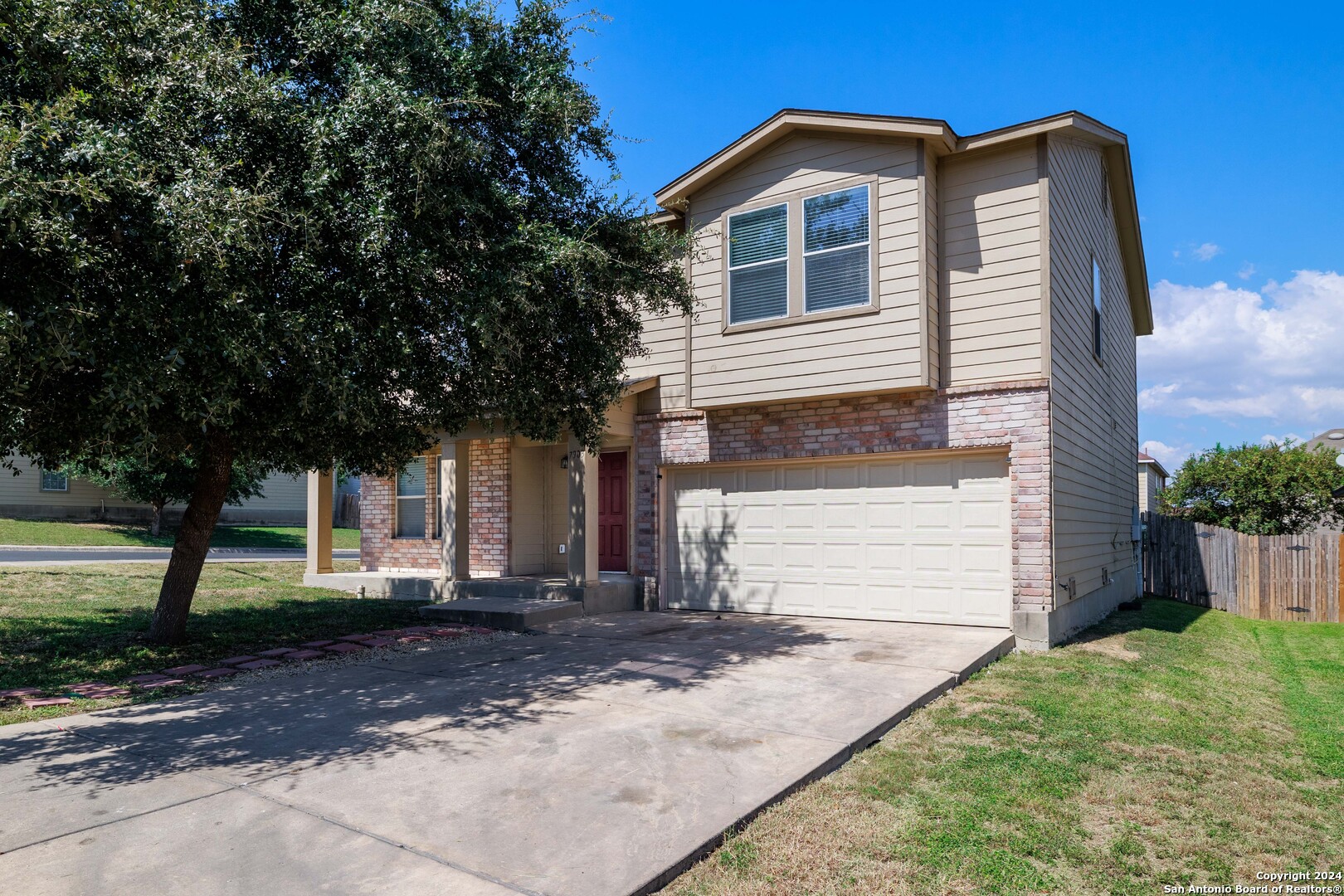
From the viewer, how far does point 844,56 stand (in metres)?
12.4

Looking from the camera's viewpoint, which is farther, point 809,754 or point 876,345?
point 876,345

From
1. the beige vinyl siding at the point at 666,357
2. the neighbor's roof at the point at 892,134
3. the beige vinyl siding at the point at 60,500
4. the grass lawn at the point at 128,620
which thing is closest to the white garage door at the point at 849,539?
the beige vinyl siding at the point at 666,357

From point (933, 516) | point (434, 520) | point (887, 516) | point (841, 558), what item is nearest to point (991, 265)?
point (933, 516)

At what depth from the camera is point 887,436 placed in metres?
10.3

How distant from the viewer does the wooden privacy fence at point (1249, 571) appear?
13680mm

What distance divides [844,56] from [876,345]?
5.26m

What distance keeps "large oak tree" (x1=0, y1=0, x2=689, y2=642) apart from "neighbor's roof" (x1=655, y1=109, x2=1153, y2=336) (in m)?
2.61

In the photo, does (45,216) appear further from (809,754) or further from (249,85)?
(809,754)

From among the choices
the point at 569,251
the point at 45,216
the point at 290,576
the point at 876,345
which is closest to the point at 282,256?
the point at 45,216

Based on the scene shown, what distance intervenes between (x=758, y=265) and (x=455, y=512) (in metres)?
5.94

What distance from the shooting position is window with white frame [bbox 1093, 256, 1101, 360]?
40.0ft

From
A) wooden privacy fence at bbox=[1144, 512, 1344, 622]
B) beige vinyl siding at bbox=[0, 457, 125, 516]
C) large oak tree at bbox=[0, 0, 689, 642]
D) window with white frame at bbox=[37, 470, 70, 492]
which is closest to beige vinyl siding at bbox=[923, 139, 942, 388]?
large oak tree at bbox=[0, 0, 689, 642]

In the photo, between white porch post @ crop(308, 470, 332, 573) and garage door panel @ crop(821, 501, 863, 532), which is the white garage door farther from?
white porch post @ crop(308, 470, 332, 573)

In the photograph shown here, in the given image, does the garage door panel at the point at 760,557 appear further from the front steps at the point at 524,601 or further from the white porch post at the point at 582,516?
the white porch post at the point at 582,516
